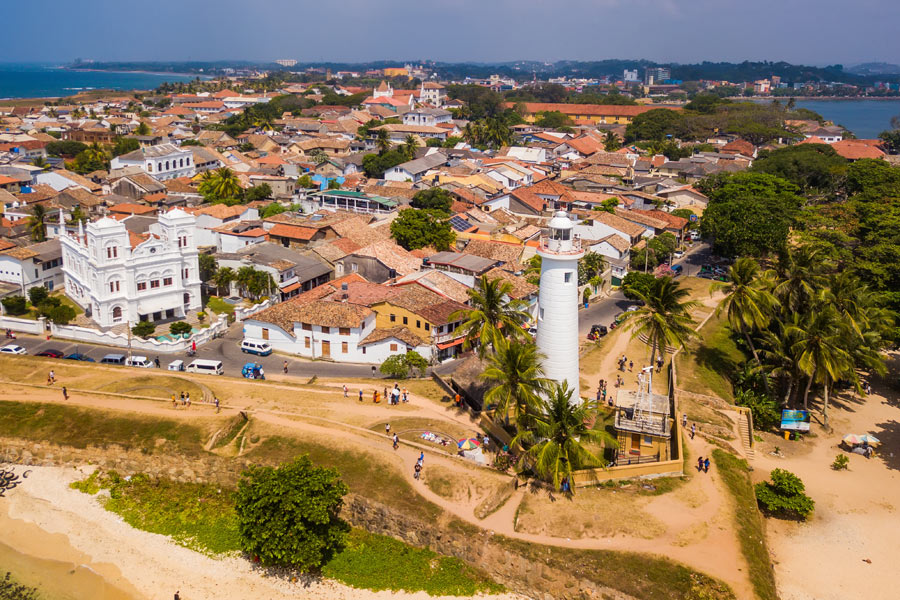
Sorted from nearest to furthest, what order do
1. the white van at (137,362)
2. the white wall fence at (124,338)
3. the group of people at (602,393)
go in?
the group of people at (602,393), the white van at (137,362), the white wall fence at (124,338)

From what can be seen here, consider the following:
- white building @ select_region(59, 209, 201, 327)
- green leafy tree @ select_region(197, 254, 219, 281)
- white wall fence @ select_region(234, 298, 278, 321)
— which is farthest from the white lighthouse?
green leafy tree @ select_region(197, 254, 219, 281)

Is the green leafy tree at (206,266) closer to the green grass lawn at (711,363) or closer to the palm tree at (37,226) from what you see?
the palm tree at (37,226)

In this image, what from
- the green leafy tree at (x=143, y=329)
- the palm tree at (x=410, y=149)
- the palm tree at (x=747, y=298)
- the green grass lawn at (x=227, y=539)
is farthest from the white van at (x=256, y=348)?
the palm tree at (x=410, y=149)

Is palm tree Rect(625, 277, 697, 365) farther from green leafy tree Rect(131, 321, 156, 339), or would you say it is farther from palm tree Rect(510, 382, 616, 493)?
green leafy tree Rect(131, 321, 156, 339)

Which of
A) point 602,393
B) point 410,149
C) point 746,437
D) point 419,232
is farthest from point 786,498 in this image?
point 410,149

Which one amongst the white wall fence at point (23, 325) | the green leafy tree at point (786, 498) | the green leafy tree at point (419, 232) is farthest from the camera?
the green leafy tree at point (419, 232)

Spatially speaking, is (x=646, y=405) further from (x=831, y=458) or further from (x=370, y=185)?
(x=370, y=185)

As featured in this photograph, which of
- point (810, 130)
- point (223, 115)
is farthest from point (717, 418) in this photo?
point (223, 115)

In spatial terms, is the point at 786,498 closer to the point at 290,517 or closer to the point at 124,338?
the point at 290,517
